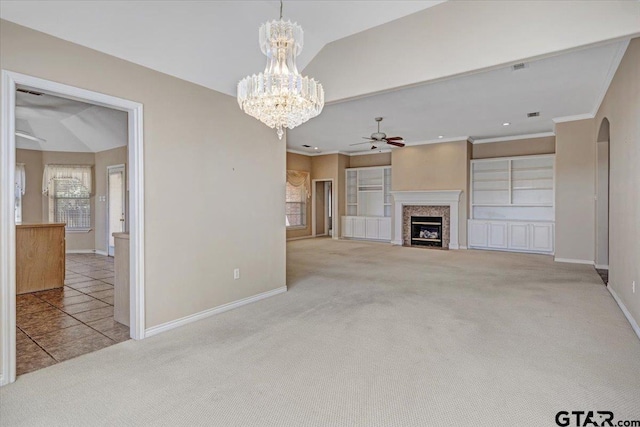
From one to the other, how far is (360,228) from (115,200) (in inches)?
284

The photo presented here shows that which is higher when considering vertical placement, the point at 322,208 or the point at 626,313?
the point at 322,208

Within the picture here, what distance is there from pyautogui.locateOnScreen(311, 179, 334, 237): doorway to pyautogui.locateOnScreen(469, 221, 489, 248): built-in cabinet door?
4.61 meters

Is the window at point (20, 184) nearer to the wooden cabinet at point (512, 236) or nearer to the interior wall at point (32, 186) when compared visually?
the interior wall at point (32, 186)

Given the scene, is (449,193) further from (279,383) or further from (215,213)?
(279,383)

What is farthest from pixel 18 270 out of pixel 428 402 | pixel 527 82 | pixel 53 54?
pixel 527 82

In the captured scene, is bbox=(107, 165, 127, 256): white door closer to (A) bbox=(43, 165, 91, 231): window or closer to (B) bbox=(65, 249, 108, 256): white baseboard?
(B) bbox=(65, 249, 108, 256): white baseboard

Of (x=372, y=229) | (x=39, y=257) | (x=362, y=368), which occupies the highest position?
(x=372, y=229)

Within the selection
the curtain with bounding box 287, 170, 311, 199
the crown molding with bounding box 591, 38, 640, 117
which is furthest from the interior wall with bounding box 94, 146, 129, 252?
the crown molding with bounding box 591, 38, 640, 117

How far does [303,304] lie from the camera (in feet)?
14.0

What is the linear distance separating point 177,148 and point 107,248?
6517 mm

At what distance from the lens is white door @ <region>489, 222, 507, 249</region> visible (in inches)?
348

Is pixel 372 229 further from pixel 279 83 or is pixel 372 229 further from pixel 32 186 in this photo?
pixel 32 186

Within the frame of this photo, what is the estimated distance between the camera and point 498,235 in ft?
29.3

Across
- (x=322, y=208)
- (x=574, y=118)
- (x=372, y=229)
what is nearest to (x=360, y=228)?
(x=372, y=229)
